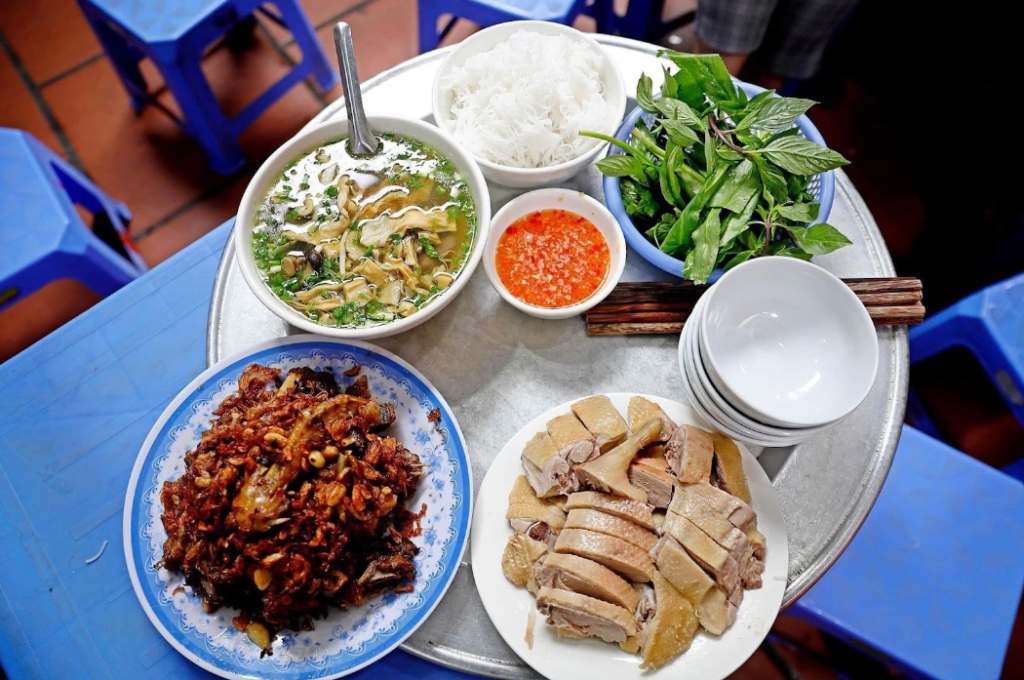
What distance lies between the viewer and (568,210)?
226 centimetres

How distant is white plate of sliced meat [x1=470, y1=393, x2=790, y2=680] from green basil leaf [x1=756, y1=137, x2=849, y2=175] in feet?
2.82

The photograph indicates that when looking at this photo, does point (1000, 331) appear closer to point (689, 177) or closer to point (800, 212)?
point (800, 212)

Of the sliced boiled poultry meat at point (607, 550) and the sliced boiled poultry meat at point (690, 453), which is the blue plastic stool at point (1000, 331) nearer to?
the sliced boiled poultry meat at point (690, 453)

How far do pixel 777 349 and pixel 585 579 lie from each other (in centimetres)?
93

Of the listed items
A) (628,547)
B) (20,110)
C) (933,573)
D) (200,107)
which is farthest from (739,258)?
(20,110)

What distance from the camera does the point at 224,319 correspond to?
2277mm

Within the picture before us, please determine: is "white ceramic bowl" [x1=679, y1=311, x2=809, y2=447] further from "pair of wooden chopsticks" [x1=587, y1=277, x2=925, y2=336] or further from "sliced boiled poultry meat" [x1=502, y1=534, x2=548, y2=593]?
"sliced boiled poultry meat" [x1=502, y1=534, x2=548, y2=593]

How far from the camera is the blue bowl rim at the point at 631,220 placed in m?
2.09

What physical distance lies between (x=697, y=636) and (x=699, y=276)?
1024 mm

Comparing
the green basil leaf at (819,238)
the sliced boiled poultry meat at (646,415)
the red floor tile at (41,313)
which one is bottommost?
the red floor tile at (41,313)

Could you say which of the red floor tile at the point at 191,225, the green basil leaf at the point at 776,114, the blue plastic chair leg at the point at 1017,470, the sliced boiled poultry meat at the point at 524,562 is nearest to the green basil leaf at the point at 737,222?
the green basil leaf at the point at 776,114

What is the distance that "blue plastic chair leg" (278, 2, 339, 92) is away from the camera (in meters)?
3.69

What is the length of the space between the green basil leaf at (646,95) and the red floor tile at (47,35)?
14.1ft

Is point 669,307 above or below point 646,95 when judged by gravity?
below
